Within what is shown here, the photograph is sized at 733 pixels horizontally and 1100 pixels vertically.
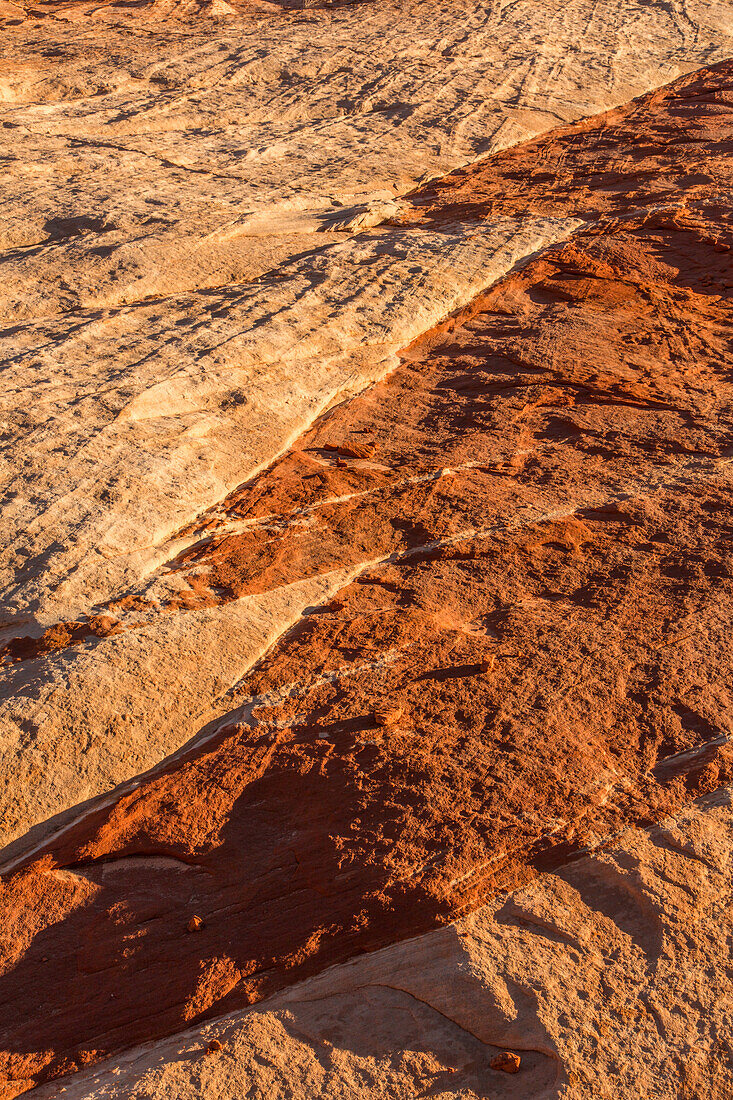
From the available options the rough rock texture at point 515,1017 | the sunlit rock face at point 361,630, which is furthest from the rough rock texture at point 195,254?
the rough rock texture at point 515,1017

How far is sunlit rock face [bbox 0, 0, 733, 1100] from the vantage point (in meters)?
2.63

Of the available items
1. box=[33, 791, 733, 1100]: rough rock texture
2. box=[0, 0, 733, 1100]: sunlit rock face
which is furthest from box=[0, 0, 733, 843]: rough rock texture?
box=[33, 791, 733, 1100]: rough rock texture

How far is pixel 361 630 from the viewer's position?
149 inches

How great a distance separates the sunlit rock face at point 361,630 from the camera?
2.63 m

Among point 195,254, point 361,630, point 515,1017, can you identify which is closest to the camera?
point 515,1017

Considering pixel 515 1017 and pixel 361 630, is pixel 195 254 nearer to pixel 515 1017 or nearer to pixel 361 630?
pixel 361 630

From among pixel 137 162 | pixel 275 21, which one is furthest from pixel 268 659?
pixel 275 21

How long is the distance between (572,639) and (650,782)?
30.3 inches

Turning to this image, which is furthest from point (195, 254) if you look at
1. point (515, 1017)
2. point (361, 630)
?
point (515, 1017)

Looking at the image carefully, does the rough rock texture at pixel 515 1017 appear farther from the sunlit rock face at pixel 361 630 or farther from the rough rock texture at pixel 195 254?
the rough rock texture at pixel 195 254

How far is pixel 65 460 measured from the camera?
4.52 metres

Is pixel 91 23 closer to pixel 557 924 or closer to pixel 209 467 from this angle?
pixel 209 467

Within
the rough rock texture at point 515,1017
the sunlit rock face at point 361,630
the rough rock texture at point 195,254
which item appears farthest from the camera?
the rough rock texture at point 195,254

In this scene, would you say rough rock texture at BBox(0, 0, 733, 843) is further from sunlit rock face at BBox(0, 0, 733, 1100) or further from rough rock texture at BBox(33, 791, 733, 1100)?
rough rock texture at BBox(33, 791, 733, 1100)
